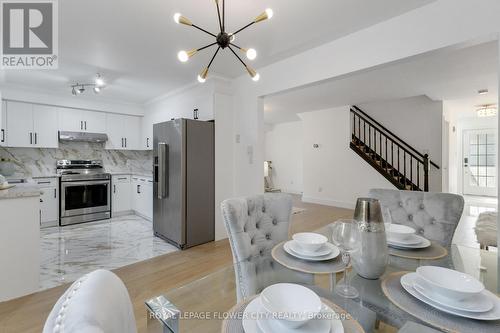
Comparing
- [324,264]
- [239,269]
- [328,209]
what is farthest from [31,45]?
[328,209]

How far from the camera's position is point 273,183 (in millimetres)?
8875

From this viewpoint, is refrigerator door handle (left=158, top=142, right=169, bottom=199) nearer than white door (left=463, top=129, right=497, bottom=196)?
Yes

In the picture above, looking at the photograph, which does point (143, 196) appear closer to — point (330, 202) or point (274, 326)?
point (330, 202)

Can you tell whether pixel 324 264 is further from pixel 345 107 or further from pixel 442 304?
A: pixel 345 107

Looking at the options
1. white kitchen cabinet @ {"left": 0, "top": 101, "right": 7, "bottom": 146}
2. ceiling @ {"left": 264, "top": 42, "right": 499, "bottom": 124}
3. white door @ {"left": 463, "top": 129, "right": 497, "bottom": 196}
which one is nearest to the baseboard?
ceiling @ {"left": 264, "top": 42, "right": 499, "bottom": 124}

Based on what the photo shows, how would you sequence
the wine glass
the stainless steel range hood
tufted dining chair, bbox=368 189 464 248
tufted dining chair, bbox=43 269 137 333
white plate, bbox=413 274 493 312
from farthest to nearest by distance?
the stainless steel range hood
tufted dining chair, bbox=368 189 464 248
the wine glass
white plate, bbox=413 274 493 312
tufted dining chair, bbox=43 269 137 333

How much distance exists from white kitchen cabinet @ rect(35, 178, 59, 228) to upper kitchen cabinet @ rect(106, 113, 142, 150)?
49.7 inches

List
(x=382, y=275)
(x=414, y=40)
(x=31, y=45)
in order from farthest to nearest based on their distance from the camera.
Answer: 1. (x=31, y=45)
2. (x=414, y=40)
3. (x=382, y=275)

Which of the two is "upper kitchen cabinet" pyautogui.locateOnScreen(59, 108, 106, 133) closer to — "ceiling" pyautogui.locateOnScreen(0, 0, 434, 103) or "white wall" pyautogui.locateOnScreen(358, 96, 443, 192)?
"ceiling" pyautogui.locateOnScreen(0, 0, 434, 103)

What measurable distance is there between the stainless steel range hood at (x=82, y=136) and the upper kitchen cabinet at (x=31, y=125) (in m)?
0.16

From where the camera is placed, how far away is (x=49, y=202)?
420 cm

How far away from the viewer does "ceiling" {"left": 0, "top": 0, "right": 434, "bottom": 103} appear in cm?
199

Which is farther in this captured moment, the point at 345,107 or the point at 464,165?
the point at 464,165

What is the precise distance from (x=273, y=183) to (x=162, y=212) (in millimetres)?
5667
